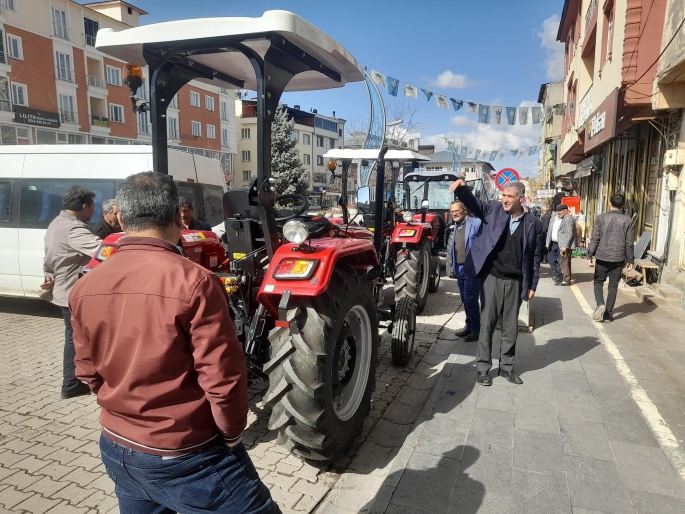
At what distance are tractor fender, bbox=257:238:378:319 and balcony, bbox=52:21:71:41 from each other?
3476cm

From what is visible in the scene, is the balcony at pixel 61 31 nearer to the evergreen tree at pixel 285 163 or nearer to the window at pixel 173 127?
the window at pixel 173 127

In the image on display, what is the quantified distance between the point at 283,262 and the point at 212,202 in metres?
6.10

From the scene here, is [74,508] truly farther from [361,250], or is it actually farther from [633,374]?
[633,374]

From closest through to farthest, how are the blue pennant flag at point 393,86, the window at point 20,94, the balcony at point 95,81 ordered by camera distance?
the blue pennant flag at point 393,86, the window at point 20,94, the balcony at point 95,81

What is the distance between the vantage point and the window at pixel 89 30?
31.2m

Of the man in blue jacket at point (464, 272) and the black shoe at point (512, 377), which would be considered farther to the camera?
the man in blue jacket at point (464, 272)

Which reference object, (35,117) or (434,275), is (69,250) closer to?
A: (434,275)

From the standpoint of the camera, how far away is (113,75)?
33375mm

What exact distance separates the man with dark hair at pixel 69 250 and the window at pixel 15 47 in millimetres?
30490

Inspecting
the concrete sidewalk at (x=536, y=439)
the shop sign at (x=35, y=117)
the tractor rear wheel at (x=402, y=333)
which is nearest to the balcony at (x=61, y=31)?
the shop sign at (x=35, y=117)

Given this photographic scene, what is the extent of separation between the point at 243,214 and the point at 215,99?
42944 millimetres

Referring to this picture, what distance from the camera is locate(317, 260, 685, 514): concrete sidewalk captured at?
2.63 metres

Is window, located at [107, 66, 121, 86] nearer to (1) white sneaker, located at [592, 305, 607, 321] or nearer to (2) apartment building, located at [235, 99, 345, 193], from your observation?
(2) apartment building, located at [235, 99, 345, 193]

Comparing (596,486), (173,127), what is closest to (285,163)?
(173,127)
